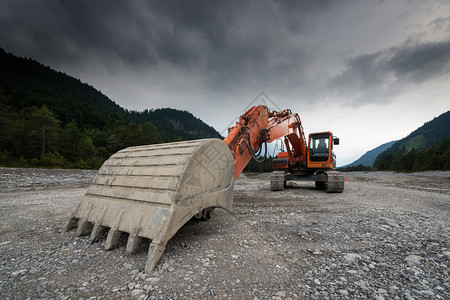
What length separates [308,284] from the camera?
1.95 metres

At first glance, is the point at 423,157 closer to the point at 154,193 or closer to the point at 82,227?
the point at 154,193

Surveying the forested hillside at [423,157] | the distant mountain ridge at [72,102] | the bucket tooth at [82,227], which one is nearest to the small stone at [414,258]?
the bucket tooth at [82,227]

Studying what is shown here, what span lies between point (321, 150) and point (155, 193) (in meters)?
8.40

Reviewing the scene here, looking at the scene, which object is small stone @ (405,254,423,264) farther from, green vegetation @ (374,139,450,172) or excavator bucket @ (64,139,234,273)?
green vegetation @ (374,139,450,172)

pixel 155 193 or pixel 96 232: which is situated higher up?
pixel 155 193

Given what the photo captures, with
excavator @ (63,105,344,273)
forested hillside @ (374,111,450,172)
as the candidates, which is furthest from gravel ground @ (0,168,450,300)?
forested hillside @ (374,111,450,172)

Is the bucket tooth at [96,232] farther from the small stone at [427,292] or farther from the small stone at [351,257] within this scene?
the small stone at [427,292]

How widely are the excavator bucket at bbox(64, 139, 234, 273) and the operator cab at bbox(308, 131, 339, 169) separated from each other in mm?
6506

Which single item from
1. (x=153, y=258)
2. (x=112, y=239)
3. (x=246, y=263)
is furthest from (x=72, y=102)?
(x=246, y=263)

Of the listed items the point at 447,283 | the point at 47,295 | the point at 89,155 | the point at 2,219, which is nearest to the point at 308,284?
the point at 447,283

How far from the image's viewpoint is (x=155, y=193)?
2590mm

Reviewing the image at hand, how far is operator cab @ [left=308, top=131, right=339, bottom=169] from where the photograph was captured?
8.62 metres

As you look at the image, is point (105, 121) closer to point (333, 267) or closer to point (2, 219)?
point (2, 219)

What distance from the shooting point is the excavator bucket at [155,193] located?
92.6 inches
